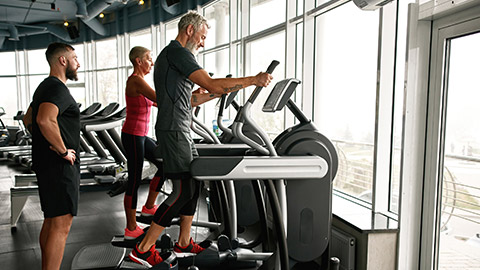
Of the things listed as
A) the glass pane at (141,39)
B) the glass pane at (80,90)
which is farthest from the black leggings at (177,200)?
the glass pane at (80,90)

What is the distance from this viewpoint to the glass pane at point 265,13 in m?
4.86

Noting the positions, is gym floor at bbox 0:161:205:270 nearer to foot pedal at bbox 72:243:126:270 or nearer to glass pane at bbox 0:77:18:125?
foot pedal at bbox 72:243:126:270

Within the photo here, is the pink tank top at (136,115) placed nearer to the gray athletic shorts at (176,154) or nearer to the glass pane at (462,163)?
the gray athletic shorts at (176,154)

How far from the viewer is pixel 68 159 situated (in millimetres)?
2221

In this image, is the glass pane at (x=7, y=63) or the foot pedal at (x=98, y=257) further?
the glass pane at (x=7, y=63)

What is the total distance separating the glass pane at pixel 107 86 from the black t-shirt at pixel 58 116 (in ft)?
27.6

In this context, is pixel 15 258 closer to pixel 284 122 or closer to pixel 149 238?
pixel 149 238

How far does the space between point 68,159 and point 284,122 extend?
2690 mm

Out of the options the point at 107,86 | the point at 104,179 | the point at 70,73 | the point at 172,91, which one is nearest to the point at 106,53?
the point at 107,86

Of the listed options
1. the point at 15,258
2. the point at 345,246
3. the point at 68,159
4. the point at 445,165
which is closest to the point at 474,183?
the point at 445,165

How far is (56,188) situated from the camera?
2.20 metres

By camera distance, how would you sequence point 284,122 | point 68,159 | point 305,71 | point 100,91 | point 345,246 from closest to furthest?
point 68,159
point 345,246
point 305,71
point 284,122
point 100,91

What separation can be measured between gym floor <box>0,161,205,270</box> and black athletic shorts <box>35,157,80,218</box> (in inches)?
30.4

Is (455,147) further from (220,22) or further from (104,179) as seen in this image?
(220,22)
